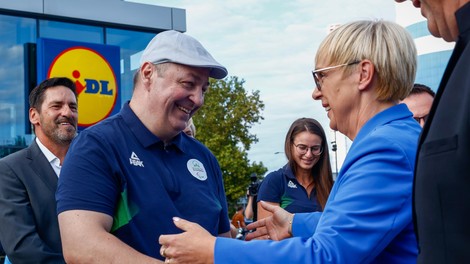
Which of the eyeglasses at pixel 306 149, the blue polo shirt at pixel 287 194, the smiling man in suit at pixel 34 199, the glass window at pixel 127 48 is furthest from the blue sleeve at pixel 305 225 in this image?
the glass window at pixel 127 48

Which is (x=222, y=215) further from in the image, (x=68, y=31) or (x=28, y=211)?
(x=68, y=31)

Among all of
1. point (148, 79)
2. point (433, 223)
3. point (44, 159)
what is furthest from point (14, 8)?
point (433, 223)

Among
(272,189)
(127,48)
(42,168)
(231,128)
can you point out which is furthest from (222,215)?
(231,128)

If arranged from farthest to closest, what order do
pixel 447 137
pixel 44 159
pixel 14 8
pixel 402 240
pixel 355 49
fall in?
pixel 14 8
pixel 44 159
pixel 355 49
pixel 402 240
pixel 447 137

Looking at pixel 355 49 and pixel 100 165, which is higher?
pixel 355 49

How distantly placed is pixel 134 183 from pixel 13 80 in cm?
1270

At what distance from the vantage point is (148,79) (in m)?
3.37

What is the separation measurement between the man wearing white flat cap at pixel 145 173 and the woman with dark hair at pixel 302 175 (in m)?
2.97

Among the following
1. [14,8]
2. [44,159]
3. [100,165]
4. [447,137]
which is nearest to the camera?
[447,137]

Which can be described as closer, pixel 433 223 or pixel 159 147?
pixel 433 223

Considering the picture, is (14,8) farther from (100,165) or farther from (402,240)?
(402,240)

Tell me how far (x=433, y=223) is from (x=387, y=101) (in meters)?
1.12

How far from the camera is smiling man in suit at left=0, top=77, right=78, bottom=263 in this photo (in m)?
4.43

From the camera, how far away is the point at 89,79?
13.0 meters
